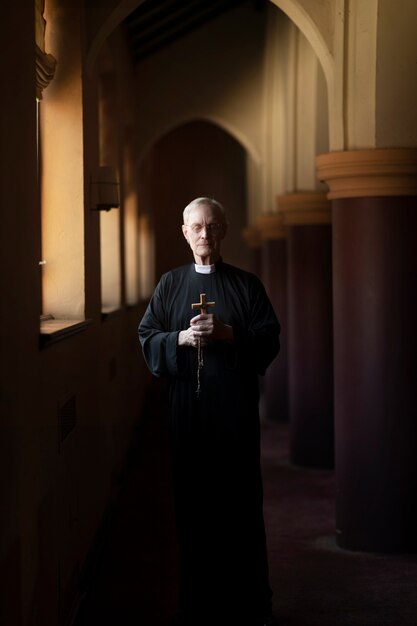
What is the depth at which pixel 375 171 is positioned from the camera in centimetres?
577

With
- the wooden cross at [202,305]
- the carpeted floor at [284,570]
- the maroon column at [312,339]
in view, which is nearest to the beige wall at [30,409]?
the carpeted floor at [284,570]

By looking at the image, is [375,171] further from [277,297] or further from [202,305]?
[277,297]

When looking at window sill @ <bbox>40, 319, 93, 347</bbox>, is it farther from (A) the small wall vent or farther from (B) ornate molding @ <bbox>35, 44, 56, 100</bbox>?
(B) ornate molding @ <bbox>35, 44, 56, 100</bbox>

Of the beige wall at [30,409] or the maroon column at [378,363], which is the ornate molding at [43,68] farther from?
the maroon column at [378,363]

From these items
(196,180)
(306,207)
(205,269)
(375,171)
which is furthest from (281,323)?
(196,180)

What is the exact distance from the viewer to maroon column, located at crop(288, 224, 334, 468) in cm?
874

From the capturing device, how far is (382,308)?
19.2 ft

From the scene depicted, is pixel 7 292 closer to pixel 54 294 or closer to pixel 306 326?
pixel 54 294

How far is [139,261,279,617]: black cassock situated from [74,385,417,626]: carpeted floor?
419mm

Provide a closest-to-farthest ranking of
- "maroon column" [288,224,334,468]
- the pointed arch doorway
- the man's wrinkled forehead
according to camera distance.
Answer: the man's wrinkled forehead, "maroon column" [288,224,334,468], the pointed arch doorway

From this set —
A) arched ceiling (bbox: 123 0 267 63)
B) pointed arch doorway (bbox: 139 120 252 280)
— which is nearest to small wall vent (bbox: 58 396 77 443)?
arched ceiling (bbox: 123 0 267 63)

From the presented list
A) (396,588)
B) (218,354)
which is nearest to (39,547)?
(218,354)

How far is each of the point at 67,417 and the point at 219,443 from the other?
0.85 metres

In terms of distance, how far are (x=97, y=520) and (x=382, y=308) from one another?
7.35 feet
